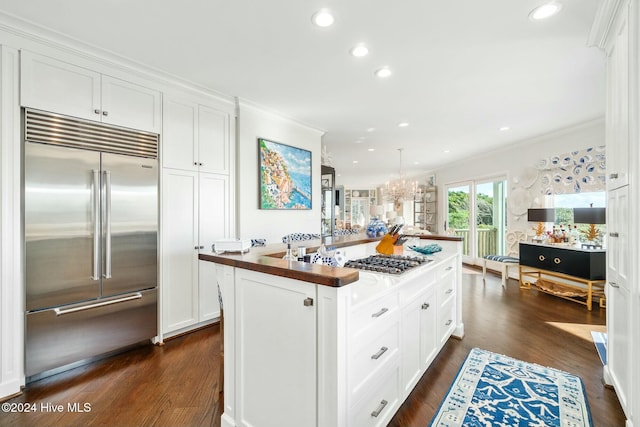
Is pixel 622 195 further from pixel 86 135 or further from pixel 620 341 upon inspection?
pixel 86 135

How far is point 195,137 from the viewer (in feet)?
10.3

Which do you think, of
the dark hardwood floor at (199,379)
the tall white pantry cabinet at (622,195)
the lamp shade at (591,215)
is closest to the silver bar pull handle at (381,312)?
the dark hardwood floor at (199,379)

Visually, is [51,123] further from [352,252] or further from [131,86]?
[352,252]

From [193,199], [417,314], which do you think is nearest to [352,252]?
[417,314]

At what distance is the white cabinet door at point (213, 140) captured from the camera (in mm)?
3186

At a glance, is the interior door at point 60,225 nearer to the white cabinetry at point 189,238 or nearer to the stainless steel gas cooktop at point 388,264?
the white cabinetry at point 189,238

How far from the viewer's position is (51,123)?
87.0 inches

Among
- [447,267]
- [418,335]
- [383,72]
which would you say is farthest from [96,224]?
[447,267]

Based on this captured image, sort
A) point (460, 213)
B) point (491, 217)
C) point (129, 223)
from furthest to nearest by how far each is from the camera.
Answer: point (460, 213) < point (491, 217) < point (129, 223)

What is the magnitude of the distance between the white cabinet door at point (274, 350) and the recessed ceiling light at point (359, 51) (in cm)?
196

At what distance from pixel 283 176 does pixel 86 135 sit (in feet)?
7.17

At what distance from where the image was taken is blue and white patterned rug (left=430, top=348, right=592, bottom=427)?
1.77m

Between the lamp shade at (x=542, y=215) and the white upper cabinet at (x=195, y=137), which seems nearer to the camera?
the white upper cabinet at (x=195, y=137)

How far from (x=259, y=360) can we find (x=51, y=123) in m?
2.36
